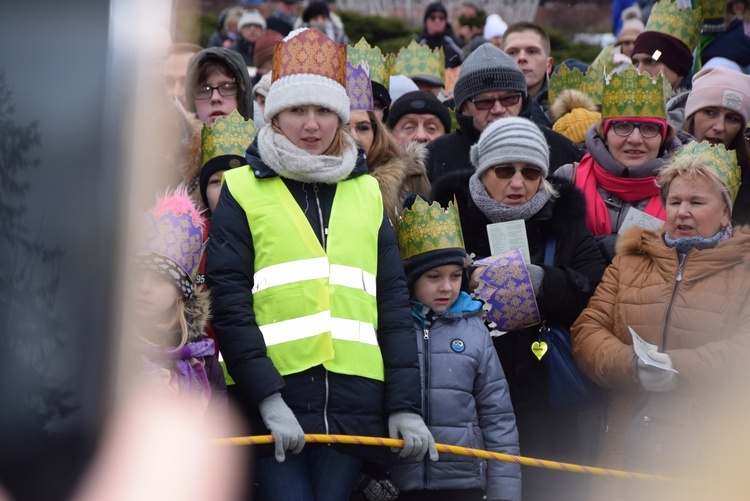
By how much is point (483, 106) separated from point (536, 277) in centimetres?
161

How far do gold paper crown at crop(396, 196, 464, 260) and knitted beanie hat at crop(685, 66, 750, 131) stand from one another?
2298 millimetres

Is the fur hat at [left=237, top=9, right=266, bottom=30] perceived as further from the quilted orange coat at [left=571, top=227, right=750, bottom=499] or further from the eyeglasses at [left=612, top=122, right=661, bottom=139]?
the quilted orange coat at [left=571, top=227, right=750, bottom=499]

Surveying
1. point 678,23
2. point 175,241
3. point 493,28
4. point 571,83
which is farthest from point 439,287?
point 493,28

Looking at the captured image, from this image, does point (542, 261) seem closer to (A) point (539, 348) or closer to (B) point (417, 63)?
(A) point (539, 348)

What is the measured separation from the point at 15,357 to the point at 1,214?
19 centimetres

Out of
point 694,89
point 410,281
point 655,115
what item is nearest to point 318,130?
point 410,281

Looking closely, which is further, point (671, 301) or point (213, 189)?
point (213, 189)

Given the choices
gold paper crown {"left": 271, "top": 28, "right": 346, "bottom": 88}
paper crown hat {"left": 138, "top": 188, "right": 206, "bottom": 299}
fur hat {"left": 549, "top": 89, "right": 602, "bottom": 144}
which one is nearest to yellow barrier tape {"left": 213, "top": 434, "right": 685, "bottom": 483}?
paper crown hat {"left": 138, "top": 188, "right": 206, "bottom": 299}

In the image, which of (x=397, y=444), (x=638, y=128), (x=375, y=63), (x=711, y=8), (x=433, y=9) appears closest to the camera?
(x=397, y=444)

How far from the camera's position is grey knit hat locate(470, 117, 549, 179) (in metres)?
5.36

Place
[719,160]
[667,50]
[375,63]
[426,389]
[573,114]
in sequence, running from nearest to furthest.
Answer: [426,389] → [719,160] → [375,63] → [573,114] → [667,50]

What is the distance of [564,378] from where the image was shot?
508 cm

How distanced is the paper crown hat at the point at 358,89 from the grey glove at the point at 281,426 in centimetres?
208

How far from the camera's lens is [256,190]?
13.5 ft
